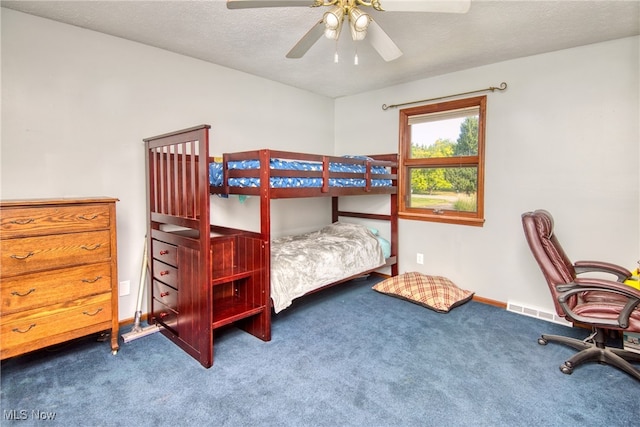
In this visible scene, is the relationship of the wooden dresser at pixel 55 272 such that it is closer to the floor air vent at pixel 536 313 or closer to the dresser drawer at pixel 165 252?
the dresser drawer at pixel 165 252

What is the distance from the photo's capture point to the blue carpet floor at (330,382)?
1743mm

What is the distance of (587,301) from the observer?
234 cm

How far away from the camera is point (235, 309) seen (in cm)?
252

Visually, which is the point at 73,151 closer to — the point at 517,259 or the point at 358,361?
the point at 358,361

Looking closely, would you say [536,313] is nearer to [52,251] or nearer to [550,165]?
[550,165]

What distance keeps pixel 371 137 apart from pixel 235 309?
2766mm

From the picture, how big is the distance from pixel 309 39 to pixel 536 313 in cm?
303

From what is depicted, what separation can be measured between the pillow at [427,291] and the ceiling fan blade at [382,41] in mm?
2221

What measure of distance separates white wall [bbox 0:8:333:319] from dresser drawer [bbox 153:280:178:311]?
0.24 meters

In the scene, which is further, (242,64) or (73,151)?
(242,64)

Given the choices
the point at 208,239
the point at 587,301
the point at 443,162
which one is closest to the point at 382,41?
the point at 208,239

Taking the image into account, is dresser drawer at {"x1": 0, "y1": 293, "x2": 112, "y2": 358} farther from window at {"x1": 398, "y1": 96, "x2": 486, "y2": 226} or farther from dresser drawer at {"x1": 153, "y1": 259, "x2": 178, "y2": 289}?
window at {"x1": 398, "y1": 96, "x2": 486, "y2": 226}

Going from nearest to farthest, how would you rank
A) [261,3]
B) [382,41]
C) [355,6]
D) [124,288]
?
[261,3] → [355,6] → [382,41] → [124,288]

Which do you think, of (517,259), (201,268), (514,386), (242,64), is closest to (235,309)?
(201,268)
